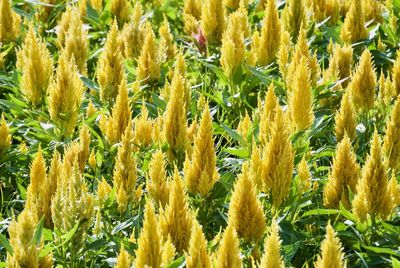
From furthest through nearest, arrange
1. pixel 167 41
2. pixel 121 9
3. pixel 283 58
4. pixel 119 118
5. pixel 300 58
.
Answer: pixel 121 9 < pixel 167 41 < pixel 283 58 < pixel 300 58 < pixel 119 118

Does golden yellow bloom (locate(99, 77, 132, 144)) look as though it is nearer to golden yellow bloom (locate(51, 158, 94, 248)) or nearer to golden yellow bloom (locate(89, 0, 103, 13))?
golden yellow bloom (locate(51, 158, 94, 248))

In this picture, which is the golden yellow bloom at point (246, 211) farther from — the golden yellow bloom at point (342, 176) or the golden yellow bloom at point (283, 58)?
the golden yellow bloom at point (283, 58)

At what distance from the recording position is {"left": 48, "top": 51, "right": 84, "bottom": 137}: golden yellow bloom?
3893 mm

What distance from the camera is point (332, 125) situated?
14.4ft

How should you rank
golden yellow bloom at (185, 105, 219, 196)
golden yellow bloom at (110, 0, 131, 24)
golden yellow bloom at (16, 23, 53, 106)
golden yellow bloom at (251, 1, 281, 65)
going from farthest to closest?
golden yellow bloom at (110, 0, 131, 24) < golden yellow bloom at (251, 1, 281, 65) < golden yellow bloom at (16, 23, 53, 106) < golden yellow bloom at (185, 105, 219, 196)

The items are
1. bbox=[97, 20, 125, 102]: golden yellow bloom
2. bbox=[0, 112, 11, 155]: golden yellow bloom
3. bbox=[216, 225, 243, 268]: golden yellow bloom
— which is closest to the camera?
bbox=[216, 225, 243, 268]: golden yellow bloom

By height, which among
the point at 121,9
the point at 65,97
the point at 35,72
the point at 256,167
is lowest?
Result: the point at 256,167

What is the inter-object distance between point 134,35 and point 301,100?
153 cm

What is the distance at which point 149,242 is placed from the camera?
2648mm

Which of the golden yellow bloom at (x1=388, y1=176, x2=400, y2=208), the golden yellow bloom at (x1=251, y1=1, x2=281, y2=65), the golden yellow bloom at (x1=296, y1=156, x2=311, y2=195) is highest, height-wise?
the golden yellow bloom at (x1=251, y1=1, x2=281, y2=65)

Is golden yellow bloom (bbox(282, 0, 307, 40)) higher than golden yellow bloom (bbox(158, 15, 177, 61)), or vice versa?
golden yellow bloom (bbox(282, 0, 307, 40))

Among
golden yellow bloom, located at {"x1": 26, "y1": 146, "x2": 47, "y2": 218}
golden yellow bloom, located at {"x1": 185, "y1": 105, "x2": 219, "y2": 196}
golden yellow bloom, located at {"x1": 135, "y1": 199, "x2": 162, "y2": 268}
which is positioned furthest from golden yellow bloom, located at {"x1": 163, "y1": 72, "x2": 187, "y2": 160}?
golden yellow bloom, located at {"x1": 135, "y1": 199, "x2": 162, "y2": 268}

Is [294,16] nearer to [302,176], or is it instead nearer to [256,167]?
[302,176]

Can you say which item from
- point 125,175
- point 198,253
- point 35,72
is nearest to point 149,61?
point 35,72
